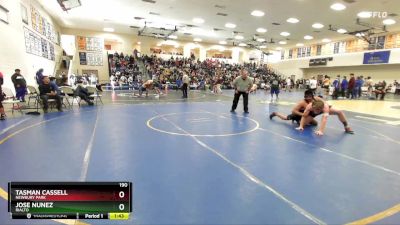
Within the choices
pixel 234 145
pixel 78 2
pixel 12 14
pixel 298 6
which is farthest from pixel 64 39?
pixel 234 145

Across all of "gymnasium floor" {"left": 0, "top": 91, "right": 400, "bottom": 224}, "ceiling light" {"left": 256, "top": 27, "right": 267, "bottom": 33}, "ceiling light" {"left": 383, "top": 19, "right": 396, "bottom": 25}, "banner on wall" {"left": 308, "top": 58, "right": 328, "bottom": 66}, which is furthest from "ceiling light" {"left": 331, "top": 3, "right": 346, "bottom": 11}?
"banner on wall" {"left": 308, "top": 58, "right": 328, "bottom": 66}

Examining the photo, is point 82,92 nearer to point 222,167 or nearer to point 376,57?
point 222,167

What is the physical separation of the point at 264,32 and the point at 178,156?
20.9 m

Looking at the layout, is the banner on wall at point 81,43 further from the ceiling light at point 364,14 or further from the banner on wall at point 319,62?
the banner on wall at point 319,62

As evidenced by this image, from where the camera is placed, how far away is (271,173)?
3.33m

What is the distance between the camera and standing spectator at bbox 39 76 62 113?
8062 millimetres

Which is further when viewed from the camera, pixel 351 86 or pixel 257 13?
pixel 257 13

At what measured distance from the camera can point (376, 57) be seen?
22797 millimetres

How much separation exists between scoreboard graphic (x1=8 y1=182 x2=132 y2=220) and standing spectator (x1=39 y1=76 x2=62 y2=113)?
7.76 meters

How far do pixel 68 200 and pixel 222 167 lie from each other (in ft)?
7.81

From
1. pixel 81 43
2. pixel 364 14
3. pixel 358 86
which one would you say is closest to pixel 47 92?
pixel 358 86

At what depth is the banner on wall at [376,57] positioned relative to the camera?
72.1ft

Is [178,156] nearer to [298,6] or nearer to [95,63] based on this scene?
[298,6]

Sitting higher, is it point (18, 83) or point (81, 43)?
point (81, 43)
